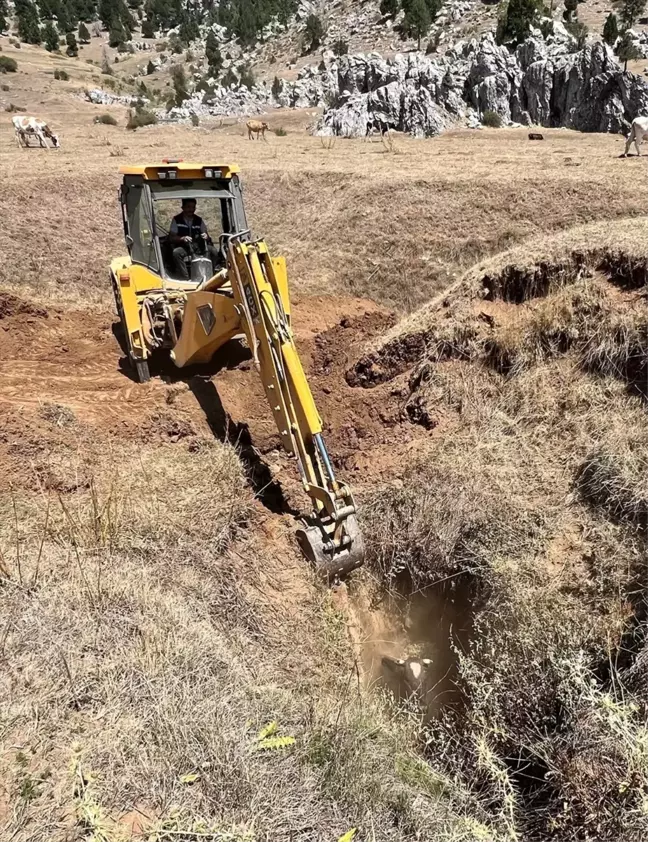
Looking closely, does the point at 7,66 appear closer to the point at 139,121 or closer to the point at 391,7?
the point at 139,121

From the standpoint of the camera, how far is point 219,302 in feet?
18.1

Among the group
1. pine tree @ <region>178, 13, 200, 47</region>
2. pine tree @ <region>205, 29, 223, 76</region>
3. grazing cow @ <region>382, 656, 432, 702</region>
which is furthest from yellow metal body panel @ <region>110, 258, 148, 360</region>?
pine tree @ <region>178, 13, 200, 47</region>

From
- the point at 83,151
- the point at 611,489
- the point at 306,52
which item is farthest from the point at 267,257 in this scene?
the point at 306,52

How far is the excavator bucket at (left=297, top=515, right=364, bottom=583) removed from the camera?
14.3ft

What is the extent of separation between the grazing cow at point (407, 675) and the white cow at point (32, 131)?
2570cm

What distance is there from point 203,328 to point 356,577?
121 inches

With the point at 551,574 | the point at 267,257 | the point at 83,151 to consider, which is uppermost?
the point at 83,151

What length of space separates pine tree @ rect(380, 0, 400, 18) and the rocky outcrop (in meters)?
23.3

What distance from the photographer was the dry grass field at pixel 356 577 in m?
2.83

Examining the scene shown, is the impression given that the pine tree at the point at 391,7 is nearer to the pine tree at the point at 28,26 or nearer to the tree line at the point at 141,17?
the tree line at the point at 141,17

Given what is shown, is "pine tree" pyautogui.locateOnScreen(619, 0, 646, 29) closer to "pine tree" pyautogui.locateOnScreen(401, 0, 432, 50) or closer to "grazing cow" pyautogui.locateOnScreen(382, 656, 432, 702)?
"pine tree" pyautogui.locateOnScreen(401, 0, 432, 50)

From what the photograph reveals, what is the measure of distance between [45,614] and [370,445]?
3.85 m

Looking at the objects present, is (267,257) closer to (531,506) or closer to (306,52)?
(531,506)

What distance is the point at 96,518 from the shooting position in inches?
168
